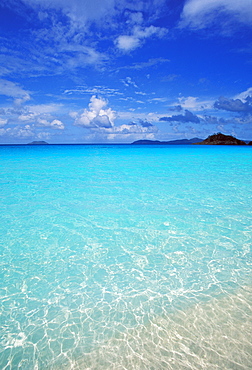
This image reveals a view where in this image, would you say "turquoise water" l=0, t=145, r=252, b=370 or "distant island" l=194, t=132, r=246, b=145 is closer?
"turquoise water" l=0, t=145, r=252, b=370

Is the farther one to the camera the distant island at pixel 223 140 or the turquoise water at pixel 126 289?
the distant island at pixel 223 140

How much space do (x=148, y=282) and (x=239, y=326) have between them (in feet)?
6.00

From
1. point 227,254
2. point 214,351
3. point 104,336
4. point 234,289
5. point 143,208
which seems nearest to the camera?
point 214,351

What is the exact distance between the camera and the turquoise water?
3.11 m

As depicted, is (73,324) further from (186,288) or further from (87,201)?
(87,201)

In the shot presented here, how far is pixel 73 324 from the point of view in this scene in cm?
360

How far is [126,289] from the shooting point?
174 inches

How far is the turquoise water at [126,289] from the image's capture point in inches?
122

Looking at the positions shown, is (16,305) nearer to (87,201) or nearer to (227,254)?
(227,254)

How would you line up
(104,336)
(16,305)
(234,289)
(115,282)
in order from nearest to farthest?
(104,336), (16,305), (234,289), (115,282)

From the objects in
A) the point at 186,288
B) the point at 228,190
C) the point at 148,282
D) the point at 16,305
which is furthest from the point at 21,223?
the point at 228,190

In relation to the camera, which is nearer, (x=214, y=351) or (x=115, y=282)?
(x=214, y=351)

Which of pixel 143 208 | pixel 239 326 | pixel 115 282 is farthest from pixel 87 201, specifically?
pixel 239 326

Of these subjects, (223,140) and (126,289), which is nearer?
(126,289)
